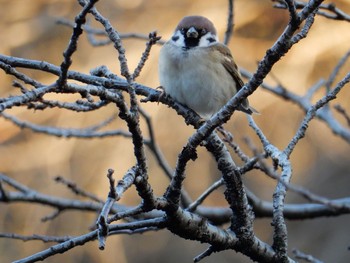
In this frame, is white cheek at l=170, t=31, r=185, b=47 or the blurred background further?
the blurred background

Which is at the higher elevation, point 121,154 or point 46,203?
point 121,154

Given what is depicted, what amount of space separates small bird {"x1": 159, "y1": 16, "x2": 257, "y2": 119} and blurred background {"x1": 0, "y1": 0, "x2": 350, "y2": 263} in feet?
10.5

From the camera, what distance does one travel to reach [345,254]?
267 inches

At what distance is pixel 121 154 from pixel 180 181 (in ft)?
15.6

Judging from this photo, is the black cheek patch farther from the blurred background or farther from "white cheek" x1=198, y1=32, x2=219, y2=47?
the blurred background

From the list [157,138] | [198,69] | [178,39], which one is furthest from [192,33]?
[157,138]

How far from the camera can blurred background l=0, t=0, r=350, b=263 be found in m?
6.61

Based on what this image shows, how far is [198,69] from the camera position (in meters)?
3.05

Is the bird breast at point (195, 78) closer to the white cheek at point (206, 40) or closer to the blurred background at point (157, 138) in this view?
the white cheek at point (206, 40)

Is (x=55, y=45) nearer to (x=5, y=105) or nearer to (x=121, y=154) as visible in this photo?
(x=121, y=154)

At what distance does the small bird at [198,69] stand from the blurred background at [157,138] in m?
3.21

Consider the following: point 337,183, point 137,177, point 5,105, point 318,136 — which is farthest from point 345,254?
point 5,105

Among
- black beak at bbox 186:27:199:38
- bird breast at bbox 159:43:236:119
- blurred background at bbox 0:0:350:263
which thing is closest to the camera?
bird breast at bbox 159:43:236:119

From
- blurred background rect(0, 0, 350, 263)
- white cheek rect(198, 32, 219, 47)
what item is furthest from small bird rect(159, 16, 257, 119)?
blurred background rect(0, 0, 350, 263)
